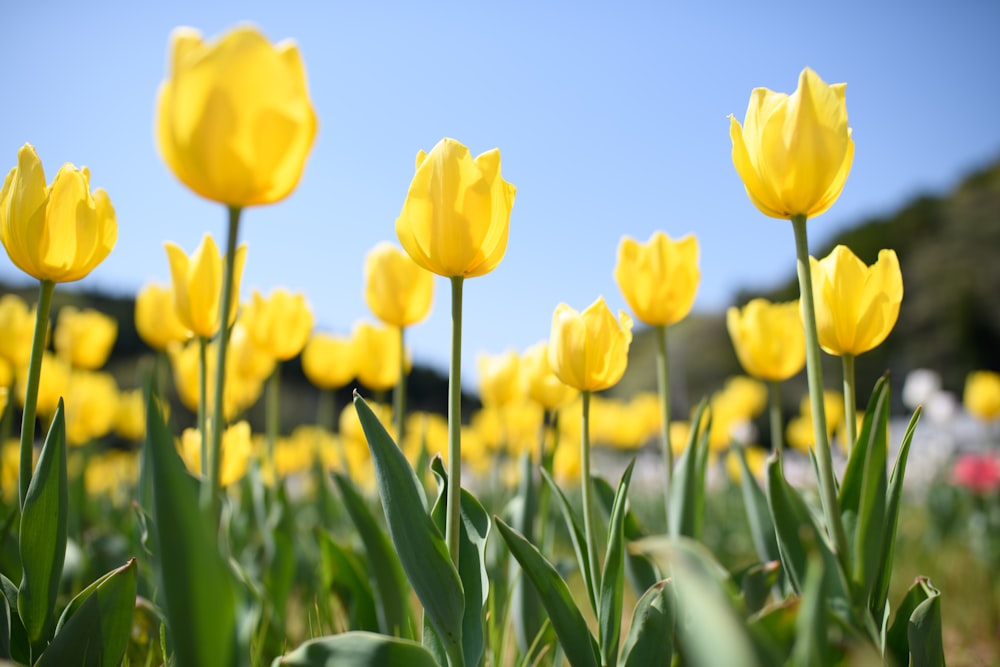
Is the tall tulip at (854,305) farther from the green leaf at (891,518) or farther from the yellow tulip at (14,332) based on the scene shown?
the yellow tulip at (14,332)

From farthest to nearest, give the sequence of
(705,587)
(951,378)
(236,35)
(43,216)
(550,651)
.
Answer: (951,378) < (550,651) < (43,216) < (236,35) < (705,587)

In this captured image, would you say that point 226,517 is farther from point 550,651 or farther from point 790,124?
point 790,124

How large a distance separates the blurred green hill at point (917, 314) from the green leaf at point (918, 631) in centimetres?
908

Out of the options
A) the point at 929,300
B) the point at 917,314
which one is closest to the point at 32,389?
the point at 917,314

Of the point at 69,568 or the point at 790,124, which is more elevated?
the point at 790,124

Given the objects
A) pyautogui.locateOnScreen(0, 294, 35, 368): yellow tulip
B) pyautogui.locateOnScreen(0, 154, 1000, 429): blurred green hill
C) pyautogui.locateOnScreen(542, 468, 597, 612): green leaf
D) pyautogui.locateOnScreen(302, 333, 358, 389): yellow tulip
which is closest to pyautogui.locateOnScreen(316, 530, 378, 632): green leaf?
pyautogui.locateOnScreen(542, 468, 597, 612): green leaf

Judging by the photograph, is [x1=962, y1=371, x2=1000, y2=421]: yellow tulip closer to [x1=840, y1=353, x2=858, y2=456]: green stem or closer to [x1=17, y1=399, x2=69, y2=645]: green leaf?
[x1=840, y1=353, x2=858, y2=456]: green stem

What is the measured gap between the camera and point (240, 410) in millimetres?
2906

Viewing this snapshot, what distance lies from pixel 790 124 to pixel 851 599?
2.23ft

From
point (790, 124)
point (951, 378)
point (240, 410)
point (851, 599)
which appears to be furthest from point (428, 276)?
point (951, 378)

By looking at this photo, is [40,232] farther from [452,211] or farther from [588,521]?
[588,521]

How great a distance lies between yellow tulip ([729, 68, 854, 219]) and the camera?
3.37 ft

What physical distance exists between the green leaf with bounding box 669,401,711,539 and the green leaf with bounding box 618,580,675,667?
0.40m

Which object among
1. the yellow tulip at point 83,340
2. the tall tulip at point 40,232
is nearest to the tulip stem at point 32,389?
the tall tulip at point 40,232
